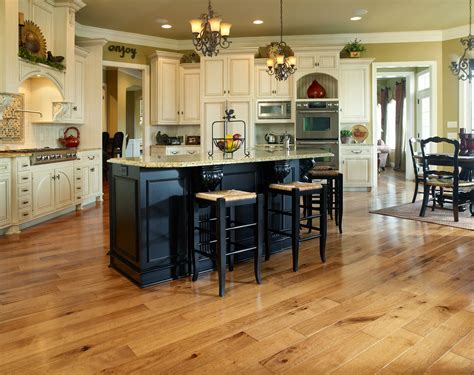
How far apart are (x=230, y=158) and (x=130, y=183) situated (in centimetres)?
76

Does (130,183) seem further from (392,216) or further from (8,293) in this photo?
(392,216)

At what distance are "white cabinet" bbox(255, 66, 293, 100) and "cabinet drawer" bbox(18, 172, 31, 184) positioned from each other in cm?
435

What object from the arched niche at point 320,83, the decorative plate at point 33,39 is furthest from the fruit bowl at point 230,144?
the arched niche at point 320,83

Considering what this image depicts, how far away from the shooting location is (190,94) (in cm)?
816

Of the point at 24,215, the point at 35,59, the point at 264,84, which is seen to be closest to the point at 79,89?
the point at 35,59

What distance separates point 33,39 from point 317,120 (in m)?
4.71

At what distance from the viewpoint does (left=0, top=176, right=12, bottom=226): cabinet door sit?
4.45 metres

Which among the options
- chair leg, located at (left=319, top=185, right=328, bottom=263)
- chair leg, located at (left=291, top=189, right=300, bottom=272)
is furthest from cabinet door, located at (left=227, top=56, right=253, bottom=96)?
chair leg, located at (left=291, top=189, right=300, bottom=272)

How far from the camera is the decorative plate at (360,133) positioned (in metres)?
8.33

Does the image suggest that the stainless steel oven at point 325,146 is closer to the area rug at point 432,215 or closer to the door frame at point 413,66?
the door frame at point 413,66

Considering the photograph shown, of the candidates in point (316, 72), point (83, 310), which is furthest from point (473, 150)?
point (83, 310)

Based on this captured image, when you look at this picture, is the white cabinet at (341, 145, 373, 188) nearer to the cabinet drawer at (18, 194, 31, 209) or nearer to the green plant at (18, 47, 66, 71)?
the green plant at (18, 47, 66, 71)

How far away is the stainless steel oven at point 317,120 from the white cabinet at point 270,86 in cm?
35

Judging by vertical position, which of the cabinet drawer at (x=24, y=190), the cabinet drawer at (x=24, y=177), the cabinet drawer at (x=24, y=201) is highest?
the cabinet drawer at (x=24, y=177)
